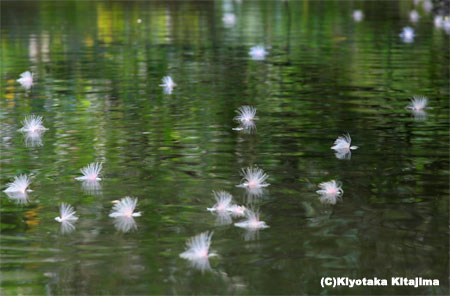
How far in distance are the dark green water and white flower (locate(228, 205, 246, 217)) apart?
13cm

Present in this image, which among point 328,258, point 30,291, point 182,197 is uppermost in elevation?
point 182,197

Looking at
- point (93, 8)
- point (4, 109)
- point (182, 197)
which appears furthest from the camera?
point (93, 8)

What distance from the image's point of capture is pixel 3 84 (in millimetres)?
9969

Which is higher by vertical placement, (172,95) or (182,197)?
(172,95)

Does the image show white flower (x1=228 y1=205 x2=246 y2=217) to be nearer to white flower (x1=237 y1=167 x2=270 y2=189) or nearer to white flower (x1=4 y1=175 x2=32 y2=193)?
white flower (x1=237 y1=167 x2=270 y2=189)

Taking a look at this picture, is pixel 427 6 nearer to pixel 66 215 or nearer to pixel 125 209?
pixel 125 209

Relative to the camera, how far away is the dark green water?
3.72 meters

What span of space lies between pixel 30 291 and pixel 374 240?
67.9 inches

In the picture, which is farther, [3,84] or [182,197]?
[3,84]

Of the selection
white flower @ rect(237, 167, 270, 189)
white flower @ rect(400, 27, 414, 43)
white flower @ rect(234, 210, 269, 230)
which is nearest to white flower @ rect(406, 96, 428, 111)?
white flower @ rect(237, 167, 270, 189)

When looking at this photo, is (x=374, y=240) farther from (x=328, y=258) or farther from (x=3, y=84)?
(x=3, y=84)

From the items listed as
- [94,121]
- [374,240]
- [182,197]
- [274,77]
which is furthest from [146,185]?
[274,77]

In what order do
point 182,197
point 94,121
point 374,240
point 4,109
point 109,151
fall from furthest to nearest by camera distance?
point 4,109 < point 94,121 < point 109,151 < point 182,197 < point 374,240

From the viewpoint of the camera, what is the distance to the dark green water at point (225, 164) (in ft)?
12.2
